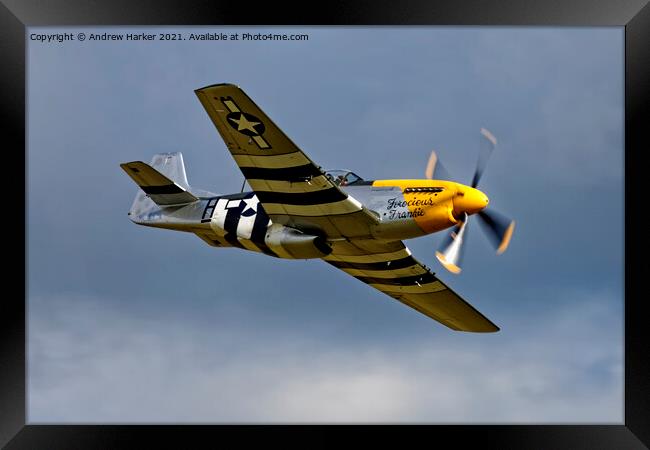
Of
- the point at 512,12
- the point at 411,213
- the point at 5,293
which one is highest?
the point at 512,12

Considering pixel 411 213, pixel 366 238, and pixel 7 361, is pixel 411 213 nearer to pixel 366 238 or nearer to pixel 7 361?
pixel 366 238

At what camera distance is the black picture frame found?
20.6 m

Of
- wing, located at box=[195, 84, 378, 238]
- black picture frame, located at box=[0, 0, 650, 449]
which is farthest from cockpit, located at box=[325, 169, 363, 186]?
black picture frame, located at box=[0, 0, 650, 449]

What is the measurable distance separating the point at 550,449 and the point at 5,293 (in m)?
11.3

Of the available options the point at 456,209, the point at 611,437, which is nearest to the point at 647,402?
the point at 611,437

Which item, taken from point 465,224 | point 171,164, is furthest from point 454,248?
point 171,164

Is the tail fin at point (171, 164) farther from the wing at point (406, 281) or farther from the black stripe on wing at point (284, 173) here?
the black stripe on wing at point (284, 173)

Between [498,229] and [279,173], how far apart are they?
16.4 feet

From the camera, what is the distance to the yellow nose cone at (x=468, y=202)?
22.3 meters

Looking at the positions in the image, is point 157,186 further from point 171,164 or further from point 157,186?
point 171,164

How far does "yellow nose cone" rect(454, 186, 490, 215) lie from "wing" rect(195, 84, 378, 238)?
181 cm

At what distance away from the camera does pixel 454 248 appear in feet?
74.5

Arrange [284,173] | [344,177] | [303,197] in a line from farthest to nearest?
[344,177], [303,197], [284,173]

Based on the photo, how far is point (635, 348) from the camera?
20.8 meters
